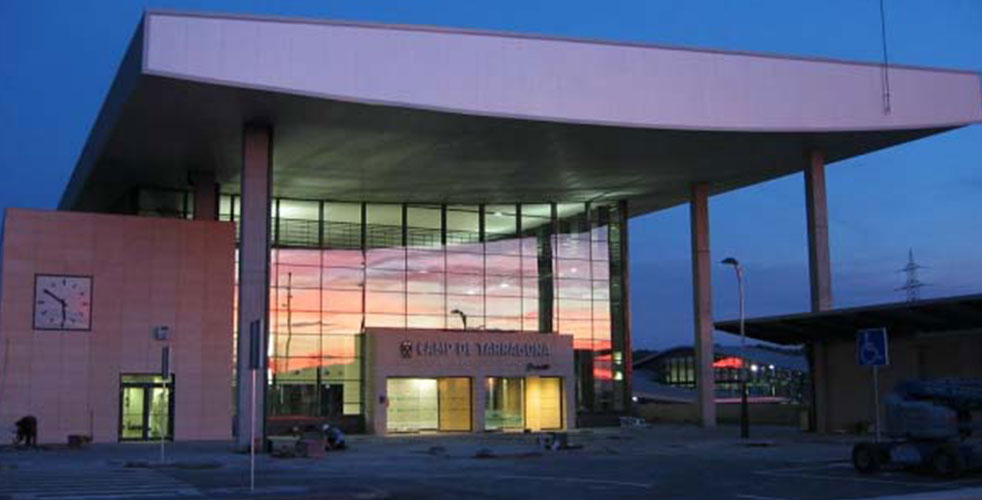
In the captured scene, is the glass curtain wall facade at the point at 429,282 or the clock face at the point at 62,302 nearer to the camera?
the clock face at the point at 62,302

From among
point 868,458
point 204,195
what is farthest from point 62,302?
point 868,458

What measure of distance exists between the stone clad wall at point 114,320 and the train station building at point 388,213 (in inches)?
3.1

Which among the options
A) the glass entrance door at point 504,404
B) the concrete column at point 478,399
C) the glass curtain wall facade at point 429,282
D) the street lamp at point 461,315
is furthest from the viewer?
the street lamp at point 461,315

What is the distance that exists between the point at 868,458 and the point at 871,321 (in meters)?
14.5

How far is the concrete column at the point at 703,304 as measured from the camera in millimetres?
49344

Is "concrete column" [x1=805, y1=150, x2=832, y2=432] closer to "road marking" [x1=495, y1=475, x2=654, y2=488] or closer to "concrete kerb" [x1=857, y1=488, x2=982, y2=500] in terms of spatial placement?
"road marking" [x1=495, y1=475, x2=654, y2=488]

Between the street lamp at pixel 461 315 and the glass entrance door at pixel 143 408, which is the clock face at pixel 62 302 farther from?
the street lamp at pixel 461 315

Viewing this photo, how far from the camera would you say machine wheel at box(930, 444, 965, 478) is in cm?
2014

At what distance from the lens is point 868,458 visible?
21.7 m

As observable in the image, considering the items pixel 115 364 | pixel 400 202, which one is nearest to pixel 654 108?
pixel 400 202

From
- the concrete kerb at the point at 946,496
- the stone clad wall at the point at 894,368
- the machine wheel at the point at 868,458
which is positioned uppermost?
the stone clad wall at the point at 894,368

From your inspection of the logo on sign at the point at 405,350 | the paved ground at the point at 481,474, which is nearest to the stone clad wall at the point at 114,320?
the paved ground at the point at 481,474

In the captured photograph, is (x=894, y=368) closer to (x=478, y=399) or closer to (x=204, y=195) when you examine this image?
(x=478, y=399)

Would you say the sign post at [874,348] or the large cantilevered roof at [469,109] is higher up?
the large cantilevered roof at [469,109]
